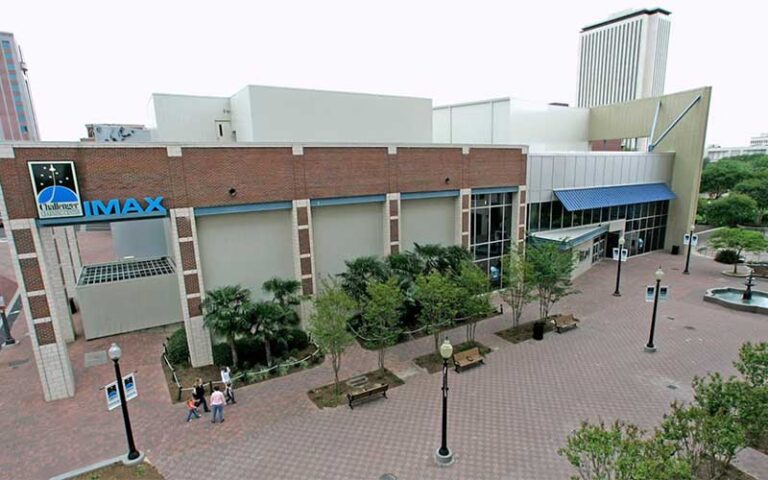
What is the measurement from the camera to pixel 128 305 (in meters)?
22.7

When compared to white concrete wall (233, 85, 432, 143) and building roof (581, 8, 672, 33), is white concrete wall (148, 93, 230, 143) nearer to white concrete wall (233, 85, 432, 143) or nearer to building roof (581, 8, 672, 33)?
white concrete wall (233, 85, 432, 143)

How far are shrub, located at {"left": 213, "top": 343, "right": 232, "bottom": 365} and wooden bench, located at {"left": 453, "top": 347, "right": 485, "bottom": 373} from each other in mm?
10079

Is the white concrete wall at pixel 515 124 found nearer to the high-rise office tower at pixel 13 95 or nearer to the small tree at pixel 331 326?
the small tree at pixel 331 326

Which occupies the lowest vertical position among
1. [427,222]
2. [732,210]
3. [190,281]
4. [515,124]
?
[732,210]

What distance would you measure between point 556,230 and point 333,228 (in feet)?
62.0

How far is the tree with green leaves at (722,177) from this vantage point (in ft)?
217

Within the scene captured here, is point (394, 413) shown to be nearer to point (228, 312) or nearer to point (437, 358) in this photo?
point (437, 358)

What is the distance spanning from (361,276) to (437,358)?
520 centimetres

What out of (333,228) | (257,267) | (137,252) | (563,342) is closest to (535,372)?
(563,342)

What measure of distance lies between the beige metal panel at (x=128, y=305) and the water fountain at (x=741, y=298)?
106 ft

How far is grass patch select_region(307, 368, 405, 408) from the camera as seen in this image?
15.5m

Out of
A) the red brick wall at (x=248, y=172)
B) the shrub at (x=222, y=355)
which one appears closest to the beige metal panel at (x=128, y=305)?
the shrub at (x=222, y=355)

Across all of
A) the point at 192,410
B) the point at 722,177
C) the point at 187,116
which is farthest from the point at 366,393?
the point at 722,177

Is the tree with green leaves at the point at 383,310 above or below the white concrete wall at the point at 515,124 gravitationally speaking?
below
